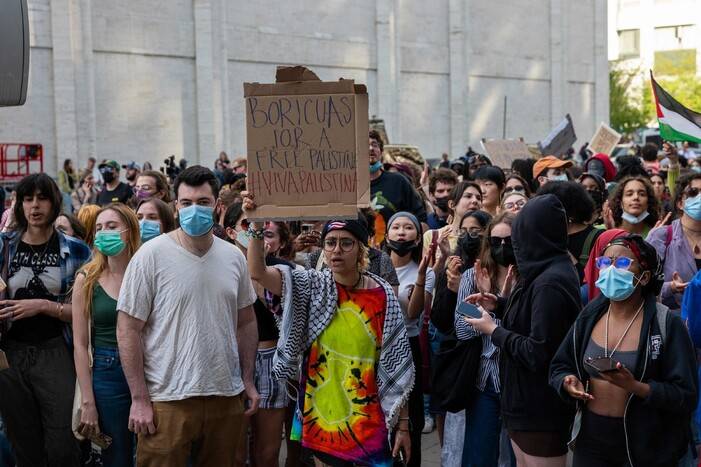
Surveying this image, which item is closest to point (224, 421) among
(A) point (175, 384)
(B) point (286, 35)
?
(A) point (175, 384)

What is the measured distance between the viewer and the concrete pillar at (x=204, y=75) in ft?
111

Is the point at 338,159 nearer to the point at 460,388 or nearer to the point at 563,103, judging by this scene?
the point at 460,388

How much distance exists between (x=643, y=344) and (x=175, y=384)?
2.31m

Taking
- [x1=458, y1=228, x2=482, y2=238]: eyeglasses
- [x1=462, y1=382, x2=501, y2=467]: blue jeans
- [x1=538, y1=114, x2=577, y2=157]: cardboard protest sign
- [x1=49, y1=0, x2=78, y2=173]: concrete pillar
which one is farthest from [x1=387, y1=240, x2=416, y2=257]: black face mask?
[x1=49, y1=0, x2=78, y2=173]: concrete pillar

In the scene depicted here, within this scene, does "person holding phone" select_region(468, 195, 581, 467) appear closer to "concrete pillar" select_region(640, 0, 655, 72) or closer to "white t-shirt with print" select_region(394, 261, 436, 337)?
"white t-shirt with print" select_region(394, 261, 436, 337)

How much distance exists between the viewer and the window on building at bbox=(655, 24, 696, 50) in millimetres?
67406

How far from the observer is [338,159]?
5352 millimetres

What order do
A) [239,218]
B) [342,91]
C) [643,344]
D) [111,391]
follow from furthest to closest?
[239,218] < [111,391] < [342,91] < [643,344]

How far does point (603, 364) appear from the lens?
4.63m

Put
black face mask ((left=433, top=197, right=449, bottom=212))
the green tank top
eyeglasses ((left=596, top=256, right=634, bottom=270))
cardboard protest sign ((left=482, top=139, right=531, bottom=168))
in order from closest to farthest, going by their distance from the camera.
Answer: eyeglasses ((left=596, top=256, right=634, bottom=270)), the green tank top, black face mask ((left=433, top=197, right=449, bottom=212)), cardboard protest sign ((left=482, top=139, right=531, bottom=168))

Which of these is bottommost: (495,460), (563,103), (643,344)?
(495,460)

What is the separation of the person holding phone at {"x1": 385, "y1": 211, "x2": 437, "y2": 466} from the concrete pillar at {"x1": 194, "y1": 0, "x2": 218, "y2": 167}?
26908 millimetres

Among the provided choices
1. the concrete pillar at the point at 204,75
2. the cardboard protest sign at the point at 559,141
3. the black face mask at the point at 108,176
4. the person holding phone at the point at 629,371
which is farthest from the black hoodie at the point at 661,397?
the concrete pillar at the point at 204,75

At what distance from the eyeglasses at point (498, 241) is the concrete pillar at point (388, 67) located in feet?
109
